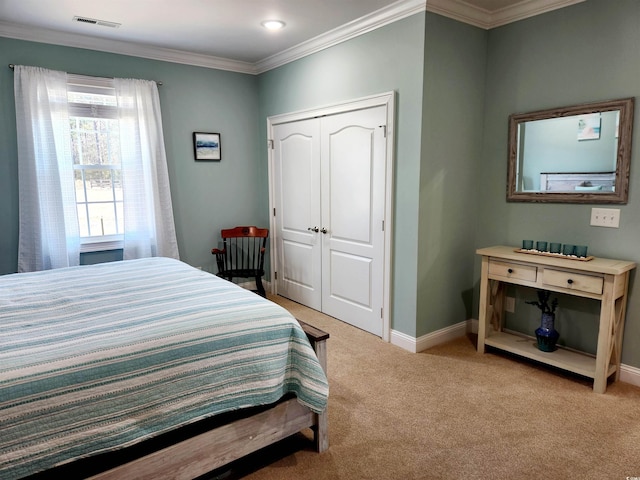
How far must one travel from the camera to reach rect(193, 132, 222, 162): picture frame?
14.3 ft

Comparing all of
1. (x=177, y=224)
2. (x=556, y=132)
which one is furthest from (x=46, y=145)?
(x=556, y=132)

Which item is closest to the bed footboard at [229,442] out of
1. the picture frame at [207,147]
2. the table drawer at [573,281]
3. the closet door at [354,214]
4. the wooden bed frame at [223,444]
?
the wooden bed frame at [223,444]

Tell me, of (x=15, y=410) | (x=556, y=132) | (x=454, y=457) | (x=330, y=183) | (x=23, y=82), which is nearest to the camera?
(x=15, y=410)

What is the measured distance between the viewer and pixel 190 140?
431 cm

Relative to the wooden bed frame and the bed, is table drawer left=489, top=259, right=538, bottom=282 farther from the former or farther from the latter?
the wooden bed frame

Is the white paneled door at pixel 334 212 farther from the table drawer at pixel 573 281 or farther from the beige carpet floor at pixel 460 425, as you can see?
the table drawer at pixel 573 281

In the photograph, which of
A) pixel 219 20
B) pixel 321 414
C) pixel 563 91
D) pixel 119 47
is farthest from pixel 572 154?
pixel 119 47

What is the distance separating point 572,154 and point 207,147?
329cm

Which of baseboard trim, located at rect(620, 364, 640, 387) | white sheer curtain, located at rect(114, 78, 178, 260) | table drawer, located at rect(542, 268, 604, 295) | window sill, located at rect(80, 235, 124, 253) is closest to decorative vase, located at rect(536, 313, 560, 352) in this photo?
table drawer, located at rect(542, 268, 604, 295)

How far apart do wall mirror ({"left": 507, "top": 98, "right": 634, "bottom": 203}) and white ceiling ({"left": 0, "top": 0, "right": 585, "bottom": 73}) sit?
0.77 m

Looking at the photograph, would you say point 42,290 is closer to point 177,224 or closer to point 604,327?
point 177,224

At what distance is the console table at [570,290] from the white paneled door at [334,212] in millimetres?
830

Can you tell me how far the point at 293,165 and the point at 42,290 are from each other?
8.30 feet

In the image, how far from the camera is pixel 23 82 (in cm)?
339
